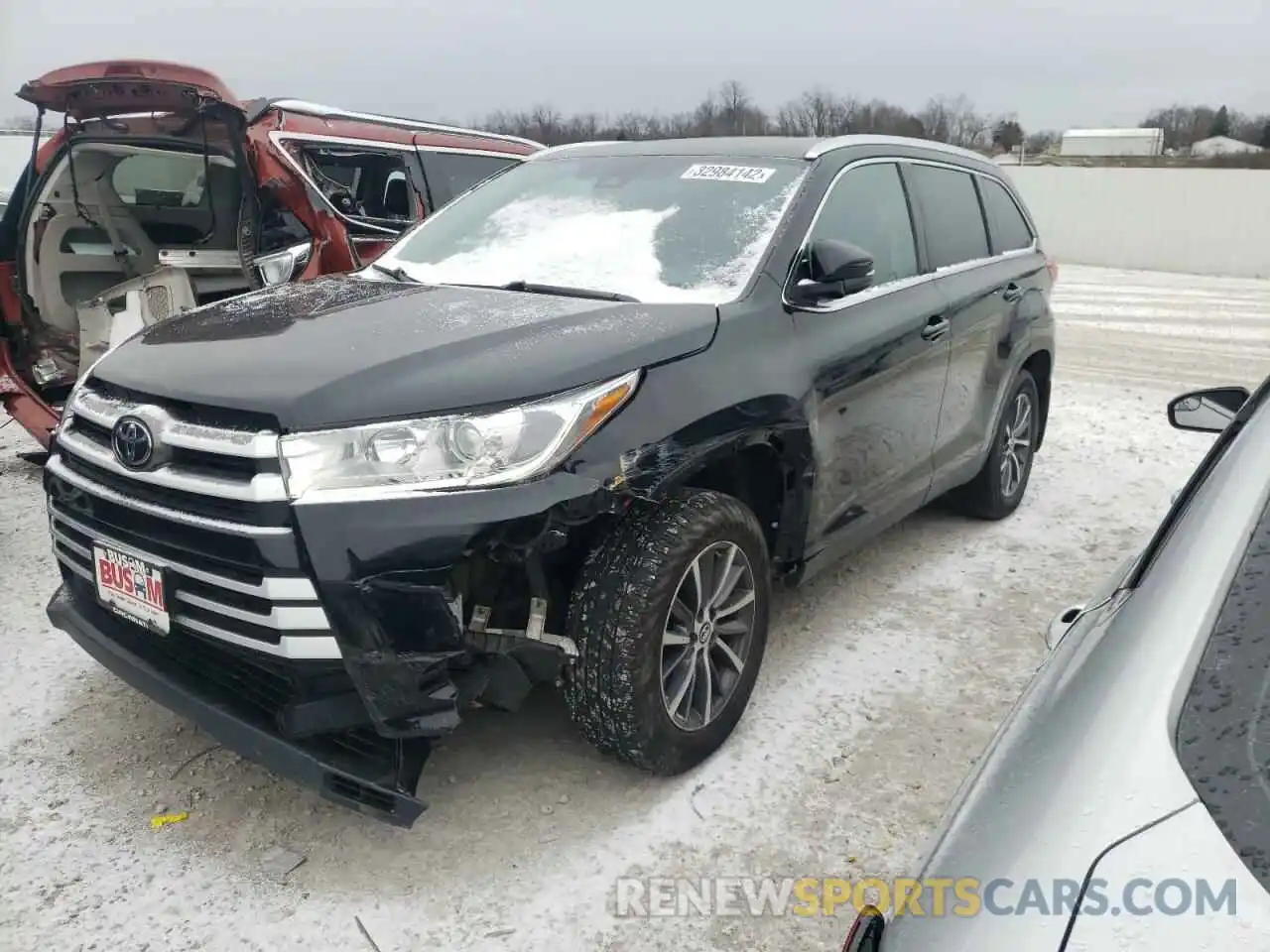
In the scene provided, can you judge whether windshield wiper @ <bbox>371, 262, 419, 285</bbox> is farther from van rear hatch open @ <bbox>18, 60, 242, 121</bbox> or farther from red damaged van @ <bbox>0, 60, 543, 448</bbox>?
van rear hatch open @ <bbox>18, 60, 242, 121</bbox>

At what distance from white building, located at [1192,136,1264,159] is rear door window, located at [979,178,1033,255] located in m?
39.8

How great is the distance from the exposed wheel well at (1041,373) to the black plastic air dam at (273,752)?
401 centimetres

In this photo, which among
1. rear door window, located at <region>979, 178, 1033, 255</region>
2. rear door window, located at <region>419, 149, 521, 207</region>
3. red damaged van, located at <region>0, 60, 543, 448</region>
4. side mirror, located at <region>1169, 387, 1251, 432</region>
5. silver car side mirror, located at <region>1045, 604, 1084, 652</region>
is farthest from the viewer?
rear door window, located at <region>419, 149, 521, 207</region>

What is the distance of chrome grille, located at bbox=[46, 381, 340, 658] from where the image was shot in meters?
2.26

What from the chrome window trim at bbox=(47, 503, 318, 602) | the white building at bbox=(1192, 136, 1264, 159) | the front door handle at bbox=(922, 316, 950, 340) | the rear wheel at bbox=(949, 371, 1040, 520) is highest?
the white building at bbox=(1192, 136, 1264, 159)

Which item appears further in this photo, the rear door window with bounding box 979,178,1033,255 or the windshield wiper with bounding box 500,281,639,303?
the rear door window with bounding box 979,178,1033,255

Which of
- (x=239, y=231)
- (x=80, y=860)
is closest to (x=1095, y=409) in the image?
(x=239, y=231)

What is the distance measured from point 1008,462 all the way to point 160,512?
4.10m

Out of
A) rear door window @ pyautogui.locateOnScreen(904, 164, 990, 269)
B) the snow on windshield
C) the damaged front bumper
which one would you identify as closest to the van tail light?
the damaged front bumper

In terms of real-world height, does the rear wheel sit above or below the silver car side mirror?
below

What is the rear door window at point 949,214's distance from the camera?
419 cm

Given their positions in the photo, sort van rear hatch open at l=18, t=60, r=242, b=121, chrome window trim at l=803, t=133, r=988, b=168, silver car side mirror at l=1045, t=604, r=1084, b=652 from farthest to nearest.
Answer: van rear hatch open at l=18, t=60, r=242, b=121 → chrome window trim at l=803, t=133, r=988, b=168 → silver car side mirror at l=1045, t=604, r=1084, b=652

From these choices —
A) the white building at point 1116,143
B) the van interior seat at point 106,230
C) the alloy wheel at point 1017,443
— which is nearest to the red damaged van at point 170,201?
the van interior seat at point 106,230

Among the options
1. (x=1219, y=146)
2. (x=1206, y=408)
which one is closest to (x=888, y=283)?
(x=1206, y=408)
